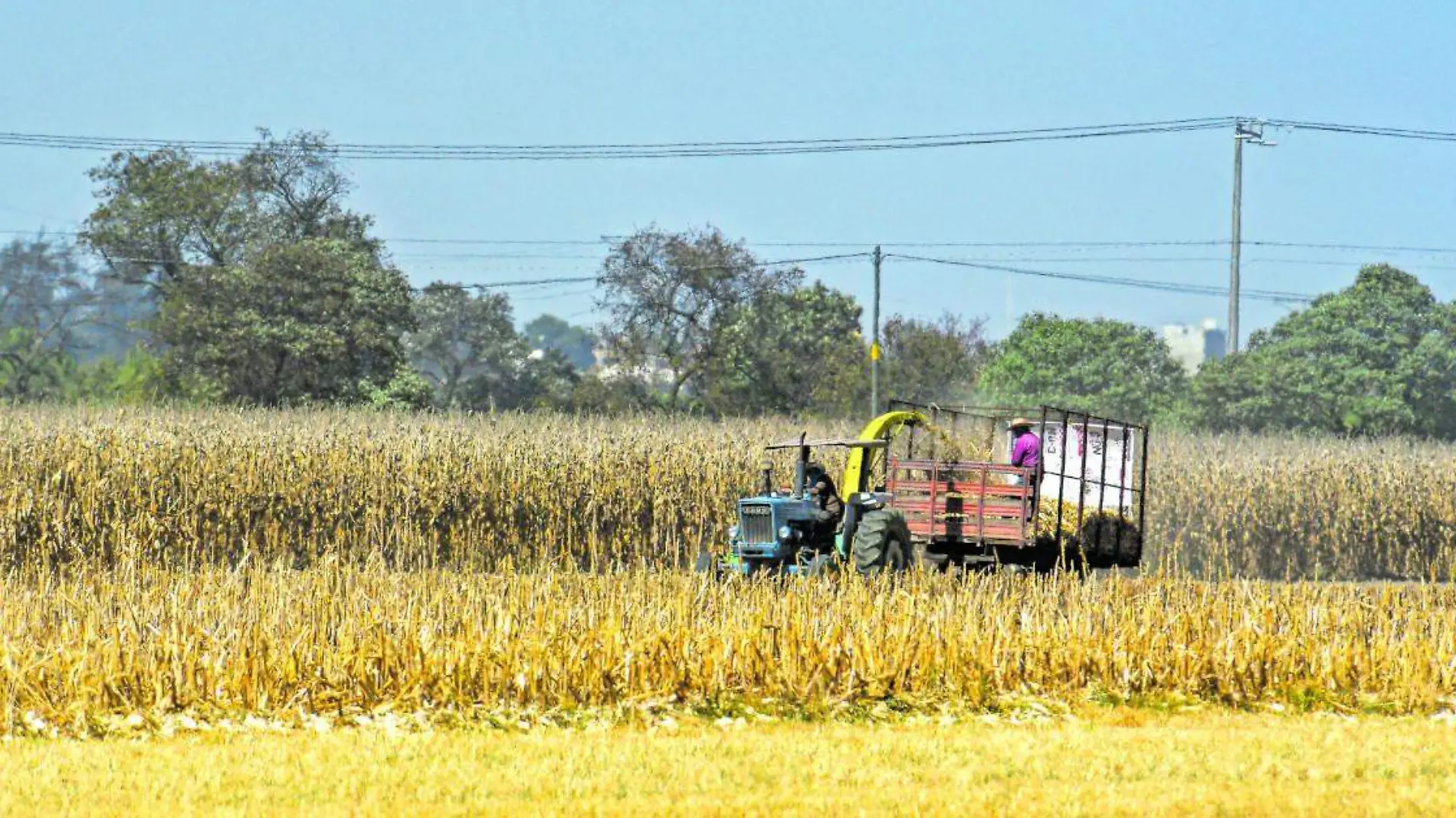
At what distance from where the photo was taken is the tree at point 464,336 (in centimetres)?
7500

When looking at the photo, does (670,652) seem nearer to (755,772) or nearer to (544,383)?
(755,772)

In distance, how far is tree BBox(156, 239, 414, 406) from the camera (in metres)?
52.6

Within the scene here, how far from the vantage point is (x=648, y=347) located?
64.9 m

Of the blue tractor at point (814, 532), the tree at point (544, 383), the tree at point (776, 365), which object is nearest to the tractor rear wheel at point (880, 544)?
the blue tractor at point (814, 532)

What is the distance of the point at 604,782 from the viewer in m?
9.88

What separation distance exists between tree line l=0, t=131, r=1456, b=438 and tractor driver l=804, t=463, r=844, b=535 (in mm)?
29485

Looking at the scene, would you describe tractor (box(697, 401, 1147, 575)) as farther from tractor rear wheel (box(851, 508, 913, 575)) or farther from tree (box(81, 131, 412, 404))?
tree (box(81, 131, 412, 404))

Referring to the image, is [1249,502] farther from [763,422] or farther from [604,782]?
[604,782]

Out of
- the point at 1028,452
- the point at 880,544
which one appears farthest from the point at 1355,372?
the point at 880,544

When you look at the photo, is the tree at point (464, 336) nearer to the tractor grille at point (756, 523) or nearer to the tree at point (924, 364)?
the tree at point (924, 364)

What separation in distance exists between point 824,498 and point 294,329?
36910 mm

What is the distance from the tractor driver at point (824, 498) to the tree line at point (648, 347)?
29485 mm

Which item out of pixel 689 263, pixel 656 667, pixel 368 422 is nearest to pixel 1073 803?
pixel 656 667

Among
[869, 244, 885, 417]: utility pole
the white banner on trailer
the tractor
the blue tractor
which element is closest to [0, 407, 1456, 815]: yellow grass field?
the blue tractor
